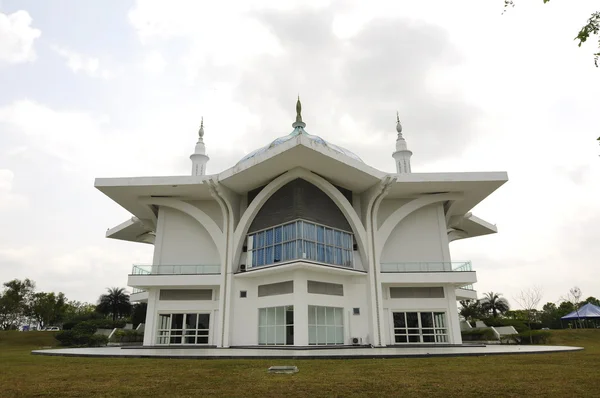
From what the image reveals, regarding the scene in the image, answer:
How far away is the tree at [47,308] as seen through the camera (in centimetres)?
5272

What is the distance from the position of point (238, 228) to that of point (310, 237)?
15.7ft

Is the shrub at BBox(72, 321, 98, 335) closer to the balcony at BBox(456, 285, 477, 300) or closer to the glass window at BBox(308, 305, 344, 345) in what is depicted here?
the glass window at BBox(308, 305, 344, 345)

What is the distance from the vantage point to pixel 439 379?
8742 mm

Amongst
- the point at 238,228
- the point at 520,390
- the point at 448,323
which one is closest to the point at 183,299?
the point at 238,228

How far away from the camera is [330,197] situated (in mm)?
24141

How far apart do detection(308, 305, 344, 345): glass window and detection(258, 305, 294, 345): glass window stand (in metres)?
1.06

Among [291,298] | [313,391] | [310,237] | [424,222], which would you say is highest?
[424,222]

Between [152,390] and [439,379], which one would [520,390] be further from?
[152,390]

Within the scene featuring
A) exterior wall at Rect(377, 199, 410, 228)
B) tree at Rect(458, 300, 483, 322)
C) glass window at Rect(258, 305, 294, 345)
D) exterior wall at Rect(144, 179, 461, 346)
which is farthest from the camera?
tree at Rect(458, 300, 483, 322)

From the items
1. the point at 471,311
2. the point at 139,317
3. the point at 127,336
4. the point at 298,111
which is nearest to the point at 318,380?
the point at 298,111

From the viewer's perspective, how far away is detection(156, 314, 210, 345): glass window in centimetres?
2466

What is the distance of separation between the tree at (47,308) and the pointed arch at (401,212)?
49.1 m

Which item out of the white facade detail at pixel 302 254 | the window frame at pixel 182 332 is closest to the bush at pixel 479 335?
the white facade detail at pixel 302 254

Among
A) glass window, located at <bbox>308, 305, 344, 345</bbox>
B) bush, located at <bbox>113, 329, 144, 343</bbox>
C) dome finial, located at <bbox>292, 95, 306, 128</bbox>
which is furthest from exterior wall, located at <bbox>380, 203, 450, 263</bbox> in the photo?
bush, located at <bbox>113, 329, 144, 343</bbox>
